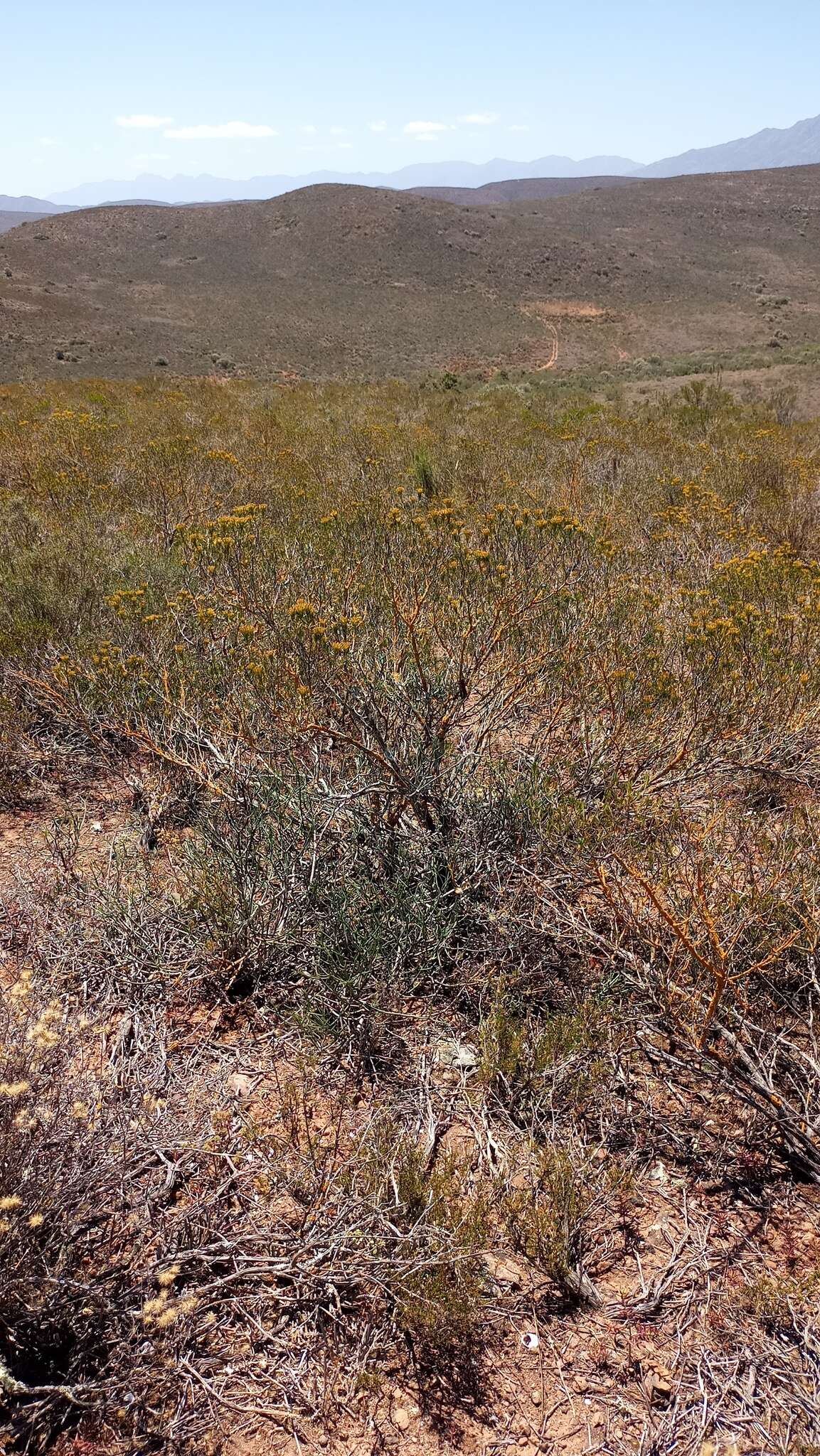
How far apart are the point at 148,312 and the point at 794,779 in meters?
44.9

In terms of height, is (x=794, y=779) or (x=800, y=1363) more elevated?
(x=794, y=779)

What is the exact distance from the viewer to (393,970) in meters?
2.78

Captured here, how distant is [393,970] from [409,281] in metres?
50.8

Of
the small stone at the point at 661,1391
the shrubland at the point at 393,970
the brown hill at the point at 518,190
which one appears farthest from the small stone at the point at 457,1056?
the brown hill at the point at 518,190

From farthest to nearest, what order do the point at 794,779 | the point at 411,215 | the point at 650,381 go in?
1. the point at 411,215
2. the point at 650,381
3. the point at 794,779

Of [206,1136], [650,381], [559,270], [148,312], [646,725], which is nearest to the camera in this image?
[206,1136]

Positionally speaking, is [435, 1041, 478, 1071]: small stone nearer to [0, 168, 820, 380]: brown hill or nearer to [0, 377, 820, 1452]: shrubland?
[0, 377, 820, 1452]: shrubland

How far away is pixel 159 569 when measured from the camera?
5.22m

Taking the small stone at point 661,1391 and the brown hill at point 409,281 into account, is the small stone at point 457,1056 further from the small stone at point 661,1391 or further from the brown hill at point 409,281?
the brown hill at point 409,281

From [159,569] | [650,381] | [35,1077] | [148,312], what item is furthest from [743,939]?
[148,312]

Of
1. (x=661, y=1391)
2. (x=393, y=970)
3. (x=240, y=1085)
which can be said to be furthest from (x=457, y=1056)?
(x=661, y=1391)

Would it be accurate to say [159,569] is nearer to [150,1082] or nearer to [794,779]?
[150,1082]

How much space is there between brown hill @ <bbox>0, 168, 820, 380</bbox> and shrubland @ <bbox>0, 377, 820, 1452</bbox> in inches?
1131

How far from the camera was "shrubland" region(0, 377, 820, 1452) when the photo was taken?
184 cm
